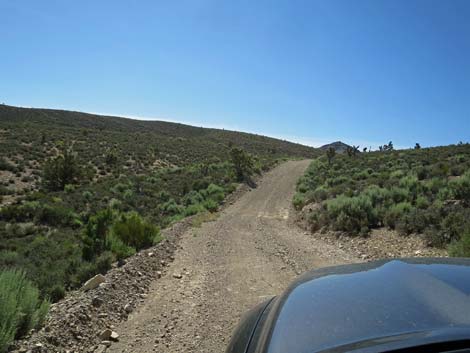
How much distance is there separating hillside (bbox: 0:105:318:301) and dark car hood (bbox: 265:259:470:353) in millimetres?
5680

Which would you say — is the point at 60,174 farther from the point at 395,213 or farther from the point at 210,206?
the point at 395,213

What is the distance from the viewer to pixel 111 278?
666 centimetres

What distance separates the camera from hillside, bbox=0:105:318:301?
8469 millimetres

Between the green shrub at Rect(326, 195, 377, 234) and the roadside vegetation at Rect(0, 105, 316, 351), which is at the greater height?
the green shrub at Rect(326, 195, 377, 234)

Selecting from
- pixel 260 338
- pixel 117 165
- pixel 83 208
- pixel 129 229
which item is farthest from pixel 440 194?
pixel 117 165

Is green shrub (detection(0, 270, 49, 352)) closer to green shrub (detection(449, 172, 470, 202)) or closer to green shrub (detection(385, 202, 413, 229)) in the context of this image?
green shrub (detection(385, 202, 413, 229))

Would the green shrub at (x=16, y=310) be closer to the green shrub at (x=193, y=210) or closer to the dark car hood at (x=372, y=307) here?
the dark car hood at (x=372, y=307)

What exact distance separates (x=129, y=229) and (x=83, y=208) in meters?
10.6

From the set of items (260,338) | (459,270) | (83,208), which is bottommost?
(83,208)

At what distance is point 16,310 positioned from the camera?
4.51 m

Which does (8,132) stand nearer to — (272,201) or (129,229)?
(272,201)

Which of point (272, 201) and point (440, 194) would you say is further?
point (272, 201)

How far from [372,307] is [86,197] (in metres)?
22.0

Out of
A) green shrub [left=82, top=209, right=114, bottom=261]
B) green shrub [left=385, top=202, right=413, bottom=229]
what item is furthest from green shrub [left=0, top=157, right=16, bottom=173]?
green shrub [left=385, top=202, right=413, bottom=229]
